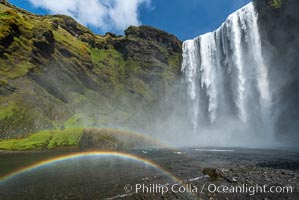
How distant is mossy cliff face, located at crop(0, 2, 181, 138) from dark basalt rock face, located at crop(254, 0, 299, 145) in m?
62.4

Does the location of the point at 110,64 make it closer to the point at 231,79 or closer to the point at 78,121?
the point at 78,121

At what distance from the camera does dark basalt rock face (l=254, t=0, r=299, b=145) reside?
58.2m

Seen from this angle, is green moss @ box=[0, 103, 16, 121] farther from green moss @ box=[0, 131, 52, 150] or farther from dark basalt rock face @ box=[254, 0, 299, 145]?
dark basalt rock face @ box=[254, 0, 299, 145]

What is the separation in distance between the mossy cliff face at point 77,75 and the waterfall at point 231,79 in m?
34.3

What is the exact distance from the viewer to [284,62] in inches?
2406

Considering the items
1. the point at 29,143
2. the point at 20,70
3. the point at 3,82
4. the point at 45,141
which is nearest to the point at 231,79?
the point at 45,141

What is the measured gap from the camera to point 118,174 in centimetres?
2195

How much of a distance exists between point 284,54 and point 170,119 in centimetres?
6154

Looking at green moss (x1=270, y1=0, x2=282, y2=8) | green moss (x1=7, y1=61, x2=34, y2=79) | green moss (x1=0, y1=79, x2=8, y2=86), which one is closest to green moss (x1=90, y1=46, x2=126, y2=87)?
green moss (x1=7, y1=61, x2=34, y2=79)

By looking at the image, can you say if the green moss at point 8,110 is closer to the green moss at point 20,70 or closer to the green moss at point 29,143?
the green moss at point 20,70

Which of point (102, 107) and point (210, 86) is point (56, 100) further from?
point (210, 86)

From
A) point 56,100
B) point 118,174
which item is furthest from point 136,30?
point 118,174

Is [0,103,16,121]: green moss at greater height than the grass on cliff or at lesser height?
greater

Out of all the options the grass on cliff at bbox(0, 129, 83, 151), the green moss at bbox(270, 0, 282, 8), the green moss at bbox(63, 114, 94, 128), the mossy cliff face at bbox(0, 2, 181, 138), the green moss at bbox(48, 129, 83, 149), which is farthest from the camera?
the green moss at bbox(63, 114, 94, 128)
